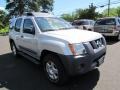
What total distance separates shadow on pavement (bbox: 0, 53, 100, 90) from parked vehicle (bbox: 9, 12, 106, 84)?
29 centimetres

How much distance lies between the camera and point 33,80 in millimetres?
5754

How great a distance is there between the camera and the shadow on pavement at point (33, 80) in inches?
204

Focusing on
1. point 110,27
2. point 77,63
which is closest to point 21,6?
point 110,27

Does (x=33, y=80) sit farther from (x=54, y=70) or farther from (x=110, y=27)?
(x=110, y=27)

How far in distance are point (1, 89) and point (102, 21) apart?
31.2 feet

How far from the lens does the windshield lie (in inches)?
239

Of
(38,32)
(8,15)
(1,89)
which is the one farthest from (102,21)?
(8,15)

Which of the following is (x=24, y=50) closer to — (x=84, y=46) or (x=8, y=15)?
(x=84, y=46)

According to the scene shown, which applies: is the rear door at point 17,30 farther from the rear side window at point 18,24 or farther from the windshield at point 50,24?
the windshield at point 50,24

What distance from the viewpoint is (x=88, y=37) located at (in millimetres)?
5129

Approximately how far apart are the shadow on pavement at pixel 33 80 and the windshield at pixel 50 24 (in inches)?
59.6

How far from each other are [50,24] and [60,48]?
169 centimetres

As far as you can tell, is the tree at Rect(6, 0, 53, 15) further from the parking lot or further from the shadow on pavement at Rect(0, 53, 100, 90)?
the parking lot

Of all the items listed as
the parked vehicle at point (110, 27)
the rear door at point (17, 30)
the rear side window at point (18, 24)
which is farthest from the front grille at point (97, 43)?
the parked vehicle at point (110, 27)
